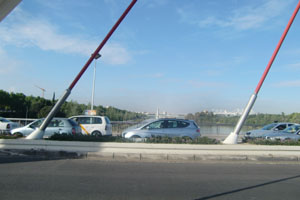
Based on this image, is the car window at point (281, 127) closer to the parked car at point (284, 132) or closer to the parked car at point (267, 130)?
the parked car at point (267, 130)

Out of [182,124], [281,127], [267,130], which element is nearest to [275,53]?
[182,124]

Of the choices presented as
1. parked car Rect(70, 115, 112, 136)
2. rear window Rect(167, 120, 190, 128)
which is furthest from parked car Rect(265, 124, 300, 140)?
parked car Rect(70, 115, 112, 136)

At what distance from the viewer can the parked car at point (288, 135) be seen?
13.4 meters

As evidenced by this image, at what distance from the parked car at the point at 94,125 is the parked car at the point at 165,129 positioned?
2.94m

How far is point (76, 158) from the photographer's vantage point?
8.74 m

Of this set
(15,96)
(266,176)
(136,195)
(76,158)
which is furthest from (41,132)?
(15,96)

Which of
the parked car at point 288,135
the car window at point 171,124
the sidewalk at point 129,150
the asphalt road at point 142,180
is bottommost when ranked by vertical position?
the asphalt road at point 142,180

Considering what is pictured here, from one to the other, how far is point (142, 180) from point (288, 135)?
11327 millimetres

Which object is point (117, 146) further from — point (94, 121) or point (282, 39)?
point (282, 39)

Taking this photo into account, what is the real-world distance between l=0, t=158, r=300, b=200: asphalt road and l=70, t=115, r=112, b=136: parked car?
587 centimetres

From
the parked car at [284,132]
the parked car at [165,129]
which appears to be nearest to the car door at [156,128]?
the parked car at [165,129]

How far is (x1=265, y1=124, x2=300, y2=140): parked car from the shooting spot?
13.4 metres

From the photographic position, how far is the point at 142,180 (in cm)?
609

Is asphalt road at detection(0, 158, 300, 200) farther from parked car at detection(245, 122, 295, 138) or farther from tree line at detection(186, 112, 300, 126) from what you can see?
tree line at detection(186, 112, 300, 126)
